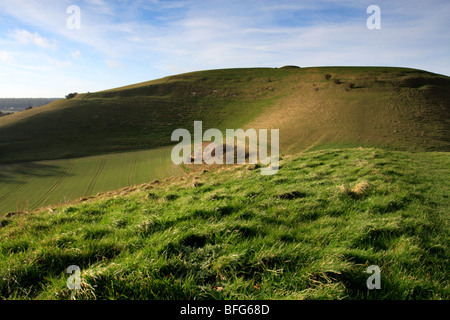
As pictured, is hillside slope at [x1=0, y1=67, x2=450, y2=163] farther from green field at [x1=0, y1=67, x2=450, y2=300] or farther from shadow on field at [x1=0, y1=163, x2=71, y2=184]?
green field at [x1=0, y1=67, x2=450, y2=300]

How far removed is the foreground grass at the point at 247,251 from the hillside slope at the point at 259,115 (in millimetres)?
22876

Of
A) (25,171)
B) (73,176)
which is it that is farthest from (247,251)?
(25,171)

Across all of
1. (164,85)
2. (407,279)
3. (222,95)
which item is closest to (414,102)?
(222,95)

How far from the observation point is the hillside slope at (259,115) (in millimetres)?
29683

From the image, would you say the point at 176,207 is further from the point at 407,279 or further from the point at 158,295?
the point at 407,279

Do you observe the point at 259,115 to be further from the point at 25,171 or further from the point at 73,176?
the point at 25,171

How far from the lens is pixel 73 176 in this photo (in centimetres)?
2352

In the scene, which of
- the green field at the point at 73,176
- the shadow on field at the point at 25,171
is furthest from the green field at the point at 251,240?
the shadow on field at the point at 25,171

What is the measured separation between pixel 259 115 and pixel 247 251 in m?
46.5

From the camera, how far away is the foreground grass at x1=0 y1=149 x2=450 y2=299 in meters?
2.38

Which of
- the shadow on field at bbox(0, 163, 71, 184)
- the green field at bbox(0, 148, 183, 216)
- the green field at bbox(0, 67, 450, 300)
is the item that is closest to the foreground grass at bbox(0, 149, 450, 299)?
the green field at bbox(0, 67, 450, 300)

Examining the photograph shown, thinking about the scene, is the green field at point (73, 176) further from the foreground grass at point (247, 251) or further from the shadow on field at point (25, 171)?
the foreground grass at point (247, 251)
